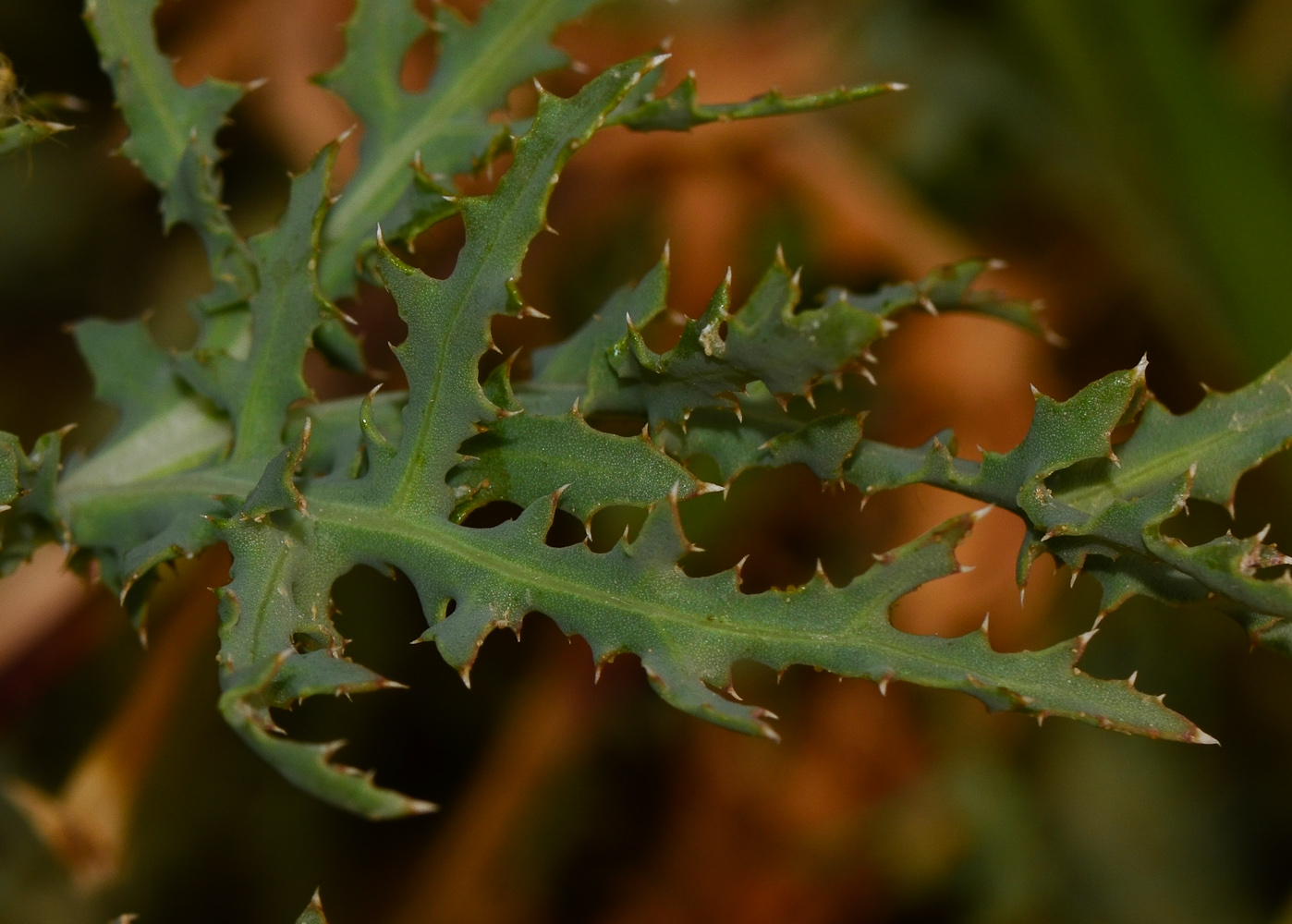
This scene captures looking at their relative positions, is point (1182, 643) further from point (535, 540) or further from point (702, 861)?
point (535, 540)

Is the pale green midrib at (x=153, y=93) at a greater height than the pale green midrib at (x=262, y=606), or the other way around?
the pale green midrib at (x=153, y=93)

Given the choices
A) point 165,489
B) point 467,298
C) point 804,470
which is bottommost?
point 804,470

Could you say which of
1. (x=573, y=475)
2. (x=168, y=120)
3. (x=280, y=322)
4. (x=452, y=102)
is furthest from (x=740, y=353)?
(x=168, y=120)

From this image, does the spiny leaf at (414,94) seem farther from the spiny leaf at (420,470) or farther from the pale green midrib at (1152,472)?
the pale green midrib at (1152,472)

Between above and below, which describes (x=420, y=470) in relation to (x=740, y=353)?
below

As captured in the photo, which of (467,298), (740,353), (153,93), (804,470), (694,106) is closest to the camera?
(740,353)

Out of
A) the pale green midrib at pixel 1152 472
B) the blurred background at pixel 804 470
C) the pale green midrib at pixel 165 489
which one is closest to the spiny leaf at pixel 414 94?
the pale green midrib at pixel 165 489

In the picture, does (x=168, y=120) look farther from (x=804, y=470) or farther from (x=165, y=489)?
(x=804, y=470)
